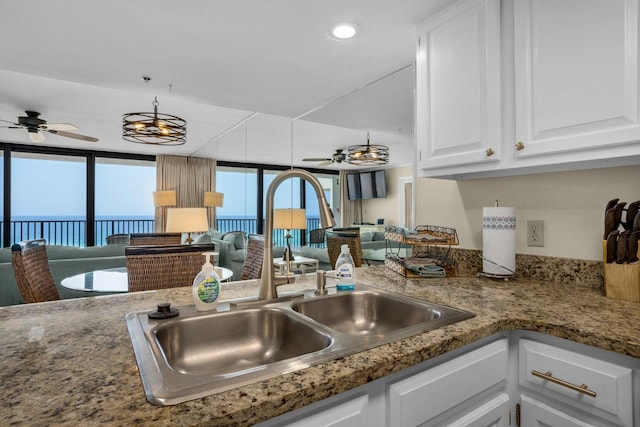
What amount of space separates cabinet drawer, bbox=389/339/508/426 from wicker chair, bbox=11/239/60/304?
226cm

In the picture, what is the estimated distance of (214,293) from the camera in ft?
3.62

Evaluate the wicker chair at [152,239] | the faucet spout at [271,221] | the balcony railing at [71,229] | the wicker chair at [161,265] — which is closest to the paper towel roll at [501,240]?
the faucet spout at [271,221]

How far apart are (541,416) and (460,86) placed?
129 cm

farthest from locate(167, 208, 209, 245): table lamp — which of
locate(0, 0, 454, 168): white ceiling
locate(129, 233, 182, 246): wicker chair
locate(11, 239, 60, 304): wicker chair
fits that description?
locate(0, 0, 454, 168): white ceiling

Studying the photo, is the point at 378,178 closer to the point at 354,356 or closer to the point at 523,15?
the point at 523,15

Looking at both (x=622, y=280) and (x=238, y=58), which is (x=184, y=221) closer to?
(x=238, y=58)

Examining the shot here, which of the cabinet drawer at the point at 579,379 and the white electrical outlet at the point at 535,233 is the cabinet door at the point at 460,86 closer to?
the white electrical outlet at the point at 535,233

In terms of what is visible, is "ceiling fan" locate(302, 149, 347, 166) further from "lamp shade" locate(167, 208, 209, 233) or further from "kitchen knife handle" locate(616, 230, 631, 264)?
"kitchen knife handle" locate(616, 230, 631, 264)

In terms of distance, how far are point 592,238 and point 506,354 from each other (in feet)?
2.44

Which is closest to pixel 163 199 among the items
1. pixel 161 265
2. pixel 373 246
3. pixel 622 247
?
pixel 161 265

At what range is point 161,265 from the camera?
7.39 ft

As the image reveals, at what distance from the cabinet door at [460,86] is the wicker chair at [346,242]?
38.3 inches

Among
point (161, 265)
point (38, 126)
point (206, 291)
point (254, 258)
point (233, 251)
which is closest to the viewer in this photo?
point (206, 291)

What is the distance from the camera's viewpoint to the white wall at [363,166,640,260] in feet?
4.58
